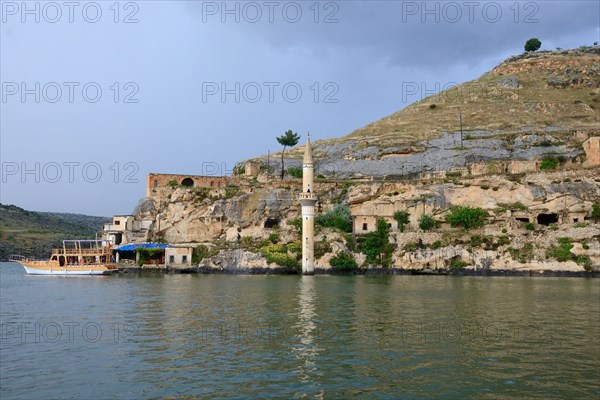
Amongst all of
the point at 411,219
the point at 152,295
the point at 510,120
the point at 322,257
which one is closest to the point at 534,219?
the point at 411,219

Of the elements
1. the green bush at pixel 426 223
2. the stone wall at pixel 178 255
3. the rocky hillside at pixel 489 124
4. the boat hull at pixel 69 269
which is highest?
the rocky hillside at pixel 489 124

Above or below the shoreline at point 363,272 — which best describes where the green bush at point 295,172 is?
above

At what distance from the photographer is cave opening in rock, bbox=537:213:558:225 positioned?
58487 millimetres

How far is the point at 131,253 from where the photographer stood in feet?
215

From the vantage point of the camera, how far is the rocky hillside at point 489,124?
7357cm

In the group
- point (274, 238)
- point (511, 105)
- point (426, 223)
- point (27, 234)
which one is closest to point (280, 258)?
point (274, 238)

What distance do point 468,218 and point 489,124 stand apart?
35908mm

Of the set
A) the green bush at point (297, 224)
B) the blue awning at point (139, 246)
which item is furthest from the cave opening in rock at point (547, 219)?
the blue awning at point (139, 246)

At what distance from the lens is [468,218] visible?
188 feet

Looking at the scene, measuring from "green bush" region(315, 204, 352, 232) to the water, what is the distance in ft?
96.6

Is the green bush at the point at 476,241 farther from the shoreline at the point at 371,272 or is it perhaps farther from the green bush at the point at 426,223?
the green bush at the point at 426,223

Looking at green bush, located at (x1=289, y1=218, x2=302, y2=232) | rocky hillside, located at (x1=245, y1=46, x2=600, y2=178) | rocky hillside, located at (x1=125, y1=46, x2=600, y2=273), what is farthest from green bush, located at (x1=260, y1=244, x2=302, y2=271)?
rocky hillside, located at (x1=245, y1=46, x2=600, y2=178)

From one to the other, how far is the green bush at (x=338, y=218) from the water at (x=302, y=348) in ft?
96.6

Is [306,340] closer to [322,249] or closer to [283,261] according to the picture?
[283,261]
